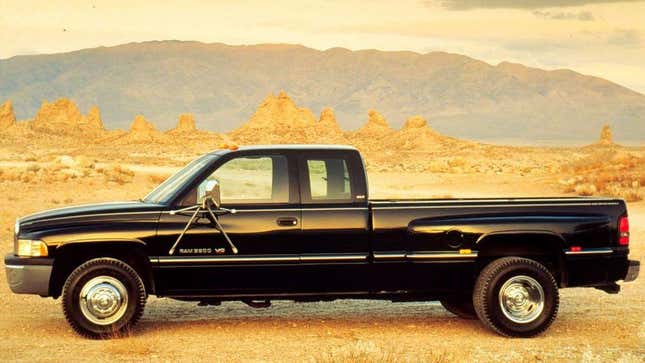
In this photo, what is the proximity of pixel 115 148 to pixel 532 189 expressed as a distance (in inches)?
4480

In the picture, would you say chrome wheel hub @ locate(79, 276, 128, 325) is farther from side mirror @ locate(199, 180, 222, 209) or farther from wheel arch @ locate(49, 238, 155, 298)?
side mirror @ locate(199, 180, 222, 209)

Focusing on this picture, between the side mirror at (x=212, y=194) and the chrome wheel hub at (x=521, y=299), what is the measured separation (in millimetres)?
2890

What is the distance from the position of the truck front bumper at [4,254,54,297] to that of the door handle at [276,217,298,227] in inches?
83.6

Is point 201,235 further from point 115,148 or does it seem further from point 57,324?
point 115,148

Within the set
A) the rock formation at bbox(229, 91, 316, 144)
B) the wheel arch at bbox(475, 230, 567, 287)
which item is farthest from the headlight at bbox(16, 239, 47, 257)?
the rock formation at bbox(229, 91, 316, 144)

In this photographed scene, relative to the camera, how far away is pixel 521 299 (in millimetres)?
9781

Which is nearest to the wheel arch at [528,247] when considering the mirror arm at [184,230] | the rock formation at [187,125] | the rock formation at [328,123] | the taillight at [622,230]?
the taillight at [622,230]

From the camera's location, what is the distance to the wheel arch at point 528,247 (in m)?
9.70

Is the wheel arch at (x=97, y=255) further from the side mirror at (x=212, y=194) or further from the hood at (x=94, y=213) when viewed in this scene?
the side mirror at (x=212, y=194)

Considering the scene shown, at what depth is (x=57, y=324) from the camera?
1025cm

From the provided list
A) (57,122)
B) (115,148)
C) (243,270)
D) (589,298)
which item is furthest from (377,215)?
(57,122)

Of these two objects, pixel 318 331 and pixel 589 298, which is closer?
pixel 318 331

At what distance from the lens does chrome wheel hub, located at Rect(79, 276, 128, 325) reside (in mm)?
9266

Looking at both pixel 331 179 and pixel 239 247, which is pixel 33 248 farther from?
pixel 331 179
